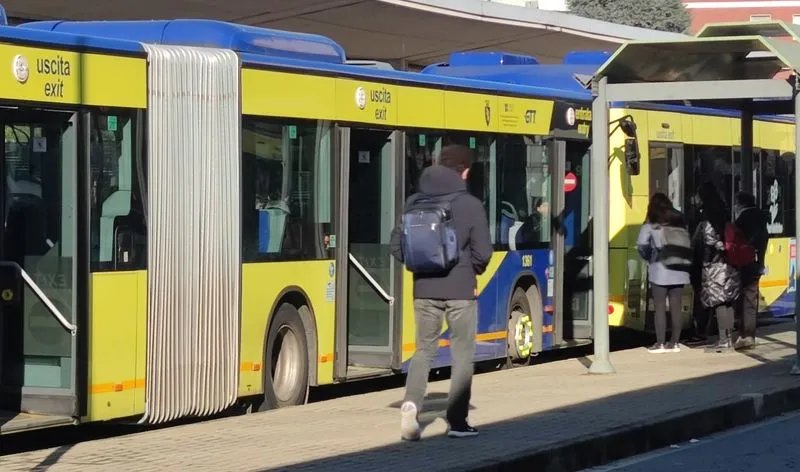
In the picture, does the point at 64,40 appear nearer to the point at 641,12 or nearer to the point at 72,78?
the point at 72,78

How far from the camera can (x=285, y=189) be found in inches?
512

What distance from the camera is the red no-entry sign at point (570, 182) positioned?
60.6ft

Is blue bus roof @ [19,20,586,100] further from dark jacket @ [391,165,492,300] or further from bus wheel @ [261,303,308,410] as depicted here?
dark jacket @ [391,165,492,300]

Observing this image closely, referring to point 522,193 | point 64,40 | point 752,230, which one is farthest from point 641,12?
point 64,40

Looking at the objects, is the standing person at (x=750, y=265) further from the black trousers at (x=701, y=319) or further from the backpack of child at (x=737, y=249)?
the black trousers at (x=701, y=319)

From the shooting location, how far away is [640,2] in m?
91.8

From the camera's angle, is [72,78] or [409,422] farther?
[72,78]

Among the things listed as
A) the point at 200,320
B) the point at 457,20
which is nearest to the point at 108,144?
the point at 200,320

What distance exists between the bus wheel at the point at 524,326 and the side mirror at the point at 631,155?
2.45 metres

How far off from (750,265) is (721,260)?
0.42 metres

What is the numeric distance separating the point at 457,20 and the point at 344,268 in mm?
12767

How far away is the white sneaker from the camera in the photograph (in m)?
9.99

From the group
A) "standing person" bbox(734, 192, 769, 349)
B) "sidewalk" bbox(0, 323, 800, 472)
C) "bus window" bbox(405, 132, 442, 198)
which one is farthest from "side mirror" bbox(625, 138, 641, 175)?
"bus window" bbox(405, 132, 442, 198)

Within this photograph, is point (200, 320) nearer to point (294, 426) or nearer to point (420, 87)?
point (294, 426)
